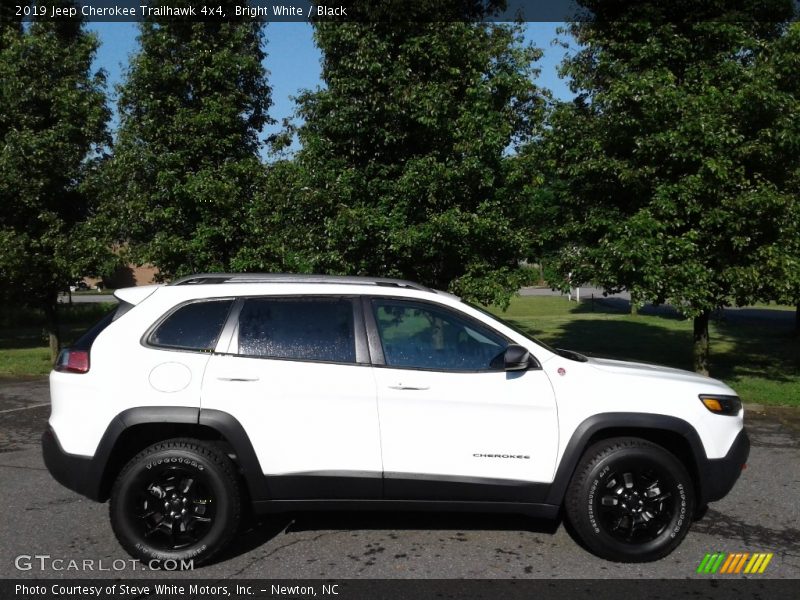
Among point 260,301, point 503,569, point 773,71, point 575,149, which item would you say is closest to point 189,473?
point 260,301

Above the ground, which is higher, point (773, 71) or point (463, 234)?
point (773, 71)

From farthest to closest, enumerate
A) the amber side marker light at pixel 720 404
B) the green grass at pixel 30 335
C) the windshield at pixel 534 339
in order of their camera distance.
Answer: the green grass at pixel 30 335
the windshield at pixel 534 339
the amber side marker light at pixel 720 404

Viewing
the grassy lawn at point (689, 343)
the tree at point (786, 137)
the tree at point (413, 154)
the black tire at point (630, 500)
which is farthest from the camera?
the grassy lawn at point (689, 343)

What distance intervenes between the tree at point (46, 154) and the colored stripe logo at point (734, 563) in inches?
447

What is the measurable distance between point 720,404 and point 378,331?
2166 mm

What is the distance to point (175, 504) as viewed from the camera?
4.53 meters

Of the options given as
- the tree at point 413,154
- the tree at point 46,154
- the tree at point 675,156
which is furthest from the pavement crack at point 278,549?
the tree at point 46,154

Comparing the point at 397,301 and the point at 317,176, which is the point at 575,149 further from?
the point at 397,301

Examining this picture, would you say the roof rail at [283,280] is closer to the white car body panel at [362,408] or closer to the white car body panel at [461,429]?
→ the white car body panel at [362,408]

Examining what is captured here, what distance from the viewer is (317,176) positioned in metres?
10.5

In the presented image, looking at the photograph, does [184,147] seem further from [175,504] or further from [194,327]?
[175,504]

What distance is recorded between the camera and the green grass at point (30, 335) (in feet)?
47.9

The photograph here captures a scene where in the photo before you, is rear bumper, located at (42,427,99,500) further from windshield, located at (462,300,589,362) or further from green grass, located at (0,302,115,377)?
green grass, located at (0,302,115,377)
